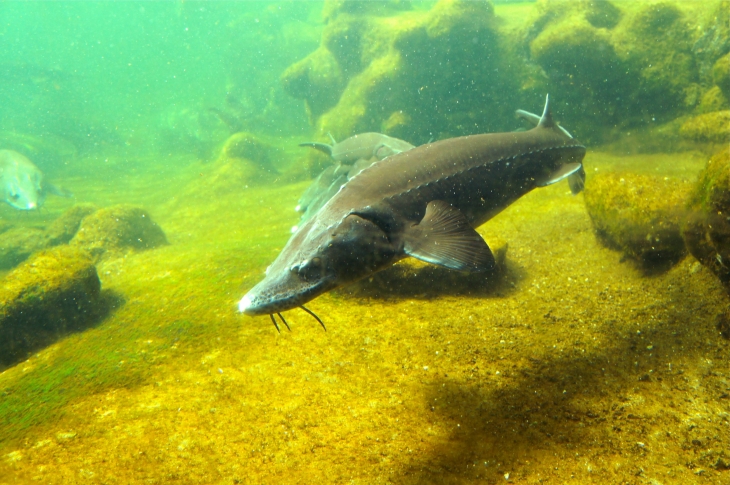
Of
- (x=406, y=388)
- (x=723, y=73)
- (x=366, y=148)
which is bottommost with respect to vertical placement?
(x=723, y=73)

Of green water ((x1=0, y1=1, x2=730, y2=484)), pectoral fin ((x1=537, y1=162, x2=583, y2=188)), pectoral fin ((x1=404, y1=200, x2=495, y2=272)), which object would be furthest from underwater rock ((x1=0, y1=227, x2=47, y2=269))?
pectoral fin ((x1=537, y1=162, x2=583, y2=188))

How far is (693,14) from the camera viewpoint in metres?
9.41

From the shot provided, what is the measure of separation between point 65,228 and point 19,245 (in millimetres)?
1178

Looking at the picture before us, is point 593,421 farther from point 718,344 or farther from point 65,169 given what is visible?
point 65,169

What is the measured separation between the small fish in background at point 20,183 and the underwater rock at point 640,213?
15008 mm

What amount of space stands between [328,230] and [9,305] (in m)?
4.41

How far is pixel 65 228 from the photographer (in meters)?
10.7

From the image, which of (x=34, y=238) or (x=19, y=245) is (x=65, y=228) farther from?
(x=19, y=245)

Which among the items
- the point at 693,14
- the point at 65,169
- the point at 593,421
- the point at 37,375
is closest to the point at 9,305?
the point at 37,375

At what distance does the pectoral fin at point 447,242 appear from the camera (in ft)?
7.90

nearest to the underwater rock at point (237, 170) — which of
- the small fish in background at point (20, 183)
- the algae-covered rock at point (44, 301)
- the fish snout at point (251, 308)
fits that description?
the small fish in background at point (20, 183)

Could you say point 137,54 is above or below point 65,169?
above

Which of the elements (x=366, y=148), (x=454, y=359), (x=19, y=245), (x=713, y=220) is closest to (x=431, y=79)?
(x=366, y=148)

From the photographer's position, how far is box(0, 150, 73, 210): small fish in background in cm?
1116
